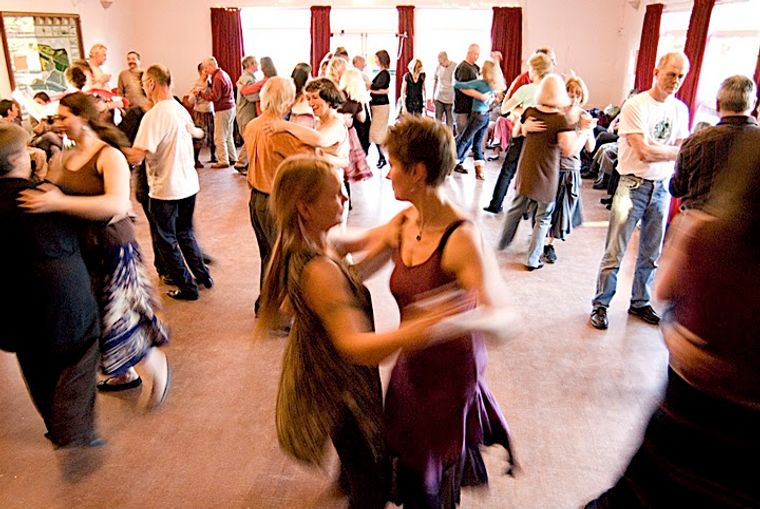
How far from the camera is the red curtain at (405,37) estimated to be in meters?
10.9

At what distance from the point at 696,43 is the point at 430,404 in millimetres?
7065

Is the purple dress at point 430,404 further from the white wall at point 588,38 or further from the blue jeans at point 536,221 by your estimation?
the white wall at point 588,38

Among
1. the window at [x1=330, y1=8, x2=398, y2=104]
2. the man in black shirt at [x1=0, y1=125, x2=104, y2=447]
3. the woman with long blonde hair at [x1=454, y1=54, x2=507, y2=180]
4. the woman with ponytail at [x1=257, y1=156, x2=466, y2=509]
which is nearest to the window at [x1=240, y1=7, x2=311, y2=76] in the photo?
the window at [x1=330, y1=8, x2=398, y2=104]

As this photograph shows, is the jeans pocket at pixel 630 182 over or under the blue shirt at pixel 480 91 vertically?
under

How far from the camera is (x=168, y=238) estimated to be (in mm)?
4051

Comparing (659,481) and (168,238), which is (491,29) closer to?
(168,238)

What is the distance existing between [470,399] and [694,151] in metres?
2.05

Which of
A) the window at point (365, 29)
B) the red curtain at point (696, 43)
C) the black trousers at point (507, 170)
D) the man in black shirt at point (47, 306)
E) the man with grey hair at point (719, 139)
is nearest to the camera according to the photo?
the man in black shirt at point (47, 306)

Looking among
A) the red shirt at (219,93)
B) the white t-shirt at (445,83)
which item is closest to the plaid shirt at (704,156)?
the white t-shirt at (445,83)

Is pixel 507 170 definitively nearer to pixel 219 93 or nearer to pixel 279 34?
pixel 219 93

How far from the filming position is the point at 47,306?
2.26 meters

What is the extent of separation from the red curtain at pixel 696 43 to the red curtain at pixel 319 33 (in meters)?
6.20

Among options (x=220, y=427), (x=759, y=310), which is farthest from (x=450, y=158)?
(x=220, y=427)

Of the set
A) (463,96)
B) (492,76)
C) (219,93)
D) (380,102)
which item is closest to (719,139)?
(492,76)
